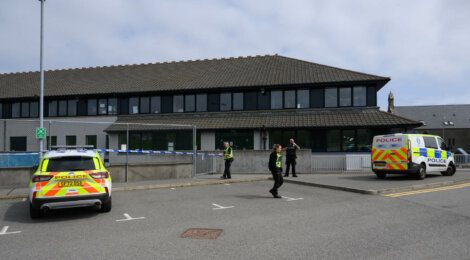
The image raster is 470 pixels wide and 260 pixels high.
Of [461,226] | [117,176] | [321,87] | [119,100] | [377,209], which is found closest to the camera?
[461,226]

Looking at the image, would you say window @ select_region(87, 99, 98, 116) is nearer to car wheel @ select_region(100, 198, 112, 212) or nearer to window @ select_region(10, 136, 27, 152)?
window @ select_region(10, 136, 27, 152)

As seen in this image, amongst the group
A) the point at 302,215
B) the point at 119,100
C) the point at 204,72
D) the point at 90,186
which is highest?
the point at 204,72

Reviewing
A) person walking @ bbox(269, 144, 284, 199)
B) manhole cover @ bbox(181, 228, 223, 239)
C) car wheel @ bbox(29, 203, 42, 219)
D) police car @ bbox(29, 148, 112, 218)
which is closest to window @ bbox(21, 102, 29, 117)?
police car @ bbox(29, 148, 112, 218)

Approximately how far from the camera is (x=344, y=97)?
25.1 meters

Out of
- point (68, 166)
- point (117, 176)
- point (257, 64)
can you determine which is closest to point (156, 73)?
point (257, 64)

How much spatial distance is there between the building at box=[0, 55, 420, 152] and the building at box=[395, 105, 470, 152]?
53.6m

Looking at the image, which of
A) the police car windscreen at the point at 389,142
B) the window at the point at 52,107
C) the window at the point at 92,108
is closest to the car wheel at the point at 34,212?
the police car windscreen at the point at 389,142

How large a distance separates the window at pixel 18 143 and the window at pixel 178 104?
1404cm

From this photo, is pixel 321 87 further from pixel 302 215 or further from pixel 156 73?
pixel 302 215

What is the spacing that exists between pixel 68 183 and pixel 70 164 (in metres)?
0.49

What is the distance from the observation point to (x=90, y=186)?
27.9 ft

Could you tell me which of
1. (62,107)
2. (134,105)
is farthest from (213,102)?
(62,107)

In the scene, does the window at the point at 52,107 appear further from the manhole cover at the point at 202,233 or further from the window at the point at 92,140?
the manhole cover at the point at 202,233

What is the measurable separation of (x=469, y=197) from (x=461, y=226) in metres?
4.41
